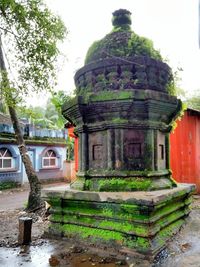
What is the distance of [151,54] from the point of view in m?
5.53

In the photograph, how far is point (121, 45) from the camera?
552 centimetres

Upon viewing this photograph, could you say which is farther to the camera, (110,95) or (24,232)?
(110,95)

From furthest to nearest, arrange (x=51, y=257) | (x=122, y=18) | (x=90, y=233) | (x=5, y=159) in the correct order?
(x=5, y=159)
(x=122, y=18)
(x=90, y=233)
(x=51, y=257)

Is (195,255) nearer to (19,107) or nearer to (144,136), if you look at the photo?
(144,136)

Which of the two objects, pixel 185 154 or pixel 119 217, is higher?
pixel 185 154

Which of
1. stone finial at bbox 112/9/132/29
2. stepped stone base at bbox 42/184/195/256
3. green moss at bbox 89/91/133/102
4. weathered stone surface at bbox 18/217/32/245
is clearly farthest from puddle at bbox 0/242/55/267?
stone finial at bbox 112/9/132/29

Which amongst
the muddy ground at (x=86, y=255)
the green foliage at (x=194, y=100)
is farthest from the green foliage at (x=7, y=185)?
the green foliage at (x=194, y=100)

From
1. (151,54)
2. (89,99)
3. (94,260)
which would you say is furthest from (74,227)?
(151,54)

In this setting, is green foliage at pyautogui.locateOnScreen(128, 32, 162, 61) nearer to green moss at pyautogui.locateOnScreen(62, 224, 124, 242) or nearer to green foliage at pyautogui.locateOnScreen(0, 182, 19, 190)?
green moss at pyautogui.locateOnScreen(62, 224, 124, 242)

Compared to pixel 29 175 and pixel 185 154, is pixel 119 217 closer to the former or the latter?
pixel 29 175

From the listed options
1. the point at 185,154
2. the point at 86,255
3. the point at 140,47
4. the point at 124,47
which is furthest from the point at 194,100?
the point at 86,255

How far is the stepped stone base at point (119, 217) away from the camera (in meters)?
4.18

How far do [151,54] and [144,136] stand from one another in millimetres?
1654

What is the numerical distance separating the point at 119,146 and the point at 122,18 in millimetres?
2774
